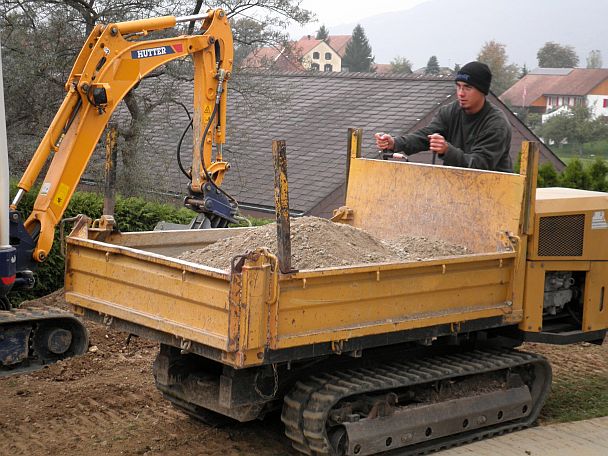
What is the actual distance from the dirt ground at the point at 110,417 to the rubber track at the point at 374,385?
642 millimetres

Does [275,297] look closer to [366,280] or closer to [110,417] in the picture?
[366,280]

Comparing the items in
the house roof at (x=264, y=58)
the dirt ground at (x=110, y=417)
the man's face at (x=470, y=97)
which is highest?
the house roof at (x=264, y=58)

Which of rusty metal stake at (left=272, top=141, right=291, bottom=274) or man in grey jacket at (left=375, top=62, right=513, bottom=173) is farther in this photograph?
man in grey jacket at (left=375, top=62, right=513, bottom=173)

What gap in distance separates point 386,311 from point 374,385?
18.9 inches

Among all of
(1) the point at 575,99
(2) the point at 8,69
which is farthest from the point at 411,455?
(1) the point at 575,99

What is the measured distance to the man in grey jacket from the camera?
747cm

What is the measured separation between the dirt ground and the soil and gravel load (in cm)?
123

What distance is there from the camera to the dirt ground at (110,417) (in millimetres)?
6570

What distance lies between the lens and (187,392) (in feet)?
20.9

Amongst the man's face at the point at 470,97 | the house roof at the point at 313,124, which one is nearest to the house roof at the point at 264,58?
the house roof at the point at 313,124

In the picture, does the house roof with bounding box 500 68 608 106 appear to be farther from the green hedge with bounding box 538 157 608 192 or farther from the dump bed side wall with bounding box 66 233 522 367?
the dump bed side wall with bounding box 66 233 522 367

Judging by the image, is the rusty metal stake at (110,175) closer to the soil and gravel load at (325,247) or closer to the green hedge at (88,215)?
the soil and gravel load at (325,247)

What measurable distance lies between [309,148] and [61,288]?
1179 cm

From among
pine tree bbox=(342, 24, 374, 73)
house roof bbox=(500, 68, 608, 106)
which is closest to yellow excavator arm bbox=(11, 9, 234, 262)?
house roof bbox=(500, 68, 608, 106)
